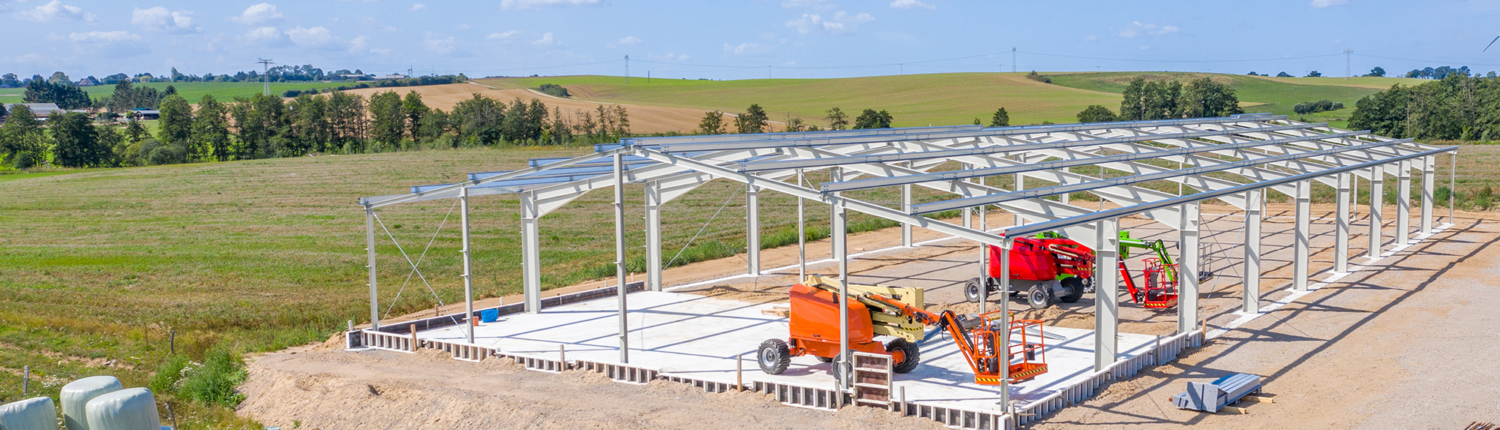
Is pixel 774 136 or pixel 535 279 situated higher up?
pixel 774 136

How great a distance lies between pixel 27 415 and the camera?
10094mm

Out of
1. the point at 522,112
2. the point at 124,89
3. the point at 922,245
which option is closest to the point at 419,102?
the point at 522,112

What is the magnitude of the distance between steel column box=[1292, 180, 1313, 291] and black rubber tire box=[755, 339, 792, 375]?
38.4 feet

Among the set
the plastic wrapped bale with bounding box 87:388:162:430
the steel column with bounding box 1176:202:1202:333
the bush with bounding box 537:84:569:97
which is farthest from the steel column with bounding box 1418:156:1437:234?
the bush with bounding box 537:84:569:97

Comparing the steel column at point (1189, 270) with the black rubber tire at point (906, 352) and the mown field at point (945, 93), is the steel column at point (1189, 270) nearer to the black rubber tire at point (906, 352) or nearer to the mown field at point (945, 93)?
the black rubber tire at point (906, 352)

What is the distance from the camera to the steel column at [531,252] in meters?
19.5

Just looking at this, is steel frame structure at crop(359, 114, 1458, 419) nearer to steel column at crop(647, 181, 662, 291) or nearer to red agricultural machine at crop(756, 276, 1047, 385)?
steel column at crop(647, 181, 662, 291)

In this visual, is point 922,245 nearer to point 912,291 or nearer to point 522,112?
point 912,291

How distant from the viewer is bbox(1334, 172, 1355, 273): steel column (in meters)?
22.7

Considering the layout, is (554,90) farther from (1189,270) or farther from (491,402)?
(491,402)

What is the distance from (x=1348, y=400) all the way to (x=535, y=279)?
13628 millimetres

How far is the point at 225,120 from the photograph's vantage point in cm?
7856

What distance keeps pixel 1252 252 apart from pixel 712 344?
9785 mm

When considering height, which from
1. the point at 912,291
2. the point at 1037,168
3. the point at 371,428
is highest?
the point at 1037,168
